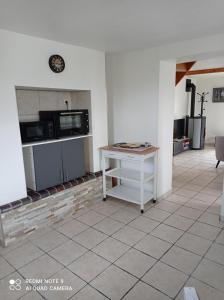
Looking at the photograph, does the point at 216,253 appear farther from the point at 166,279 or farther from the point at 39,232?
the point at 39,232

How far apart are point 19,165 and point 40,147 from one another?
0.32 meters

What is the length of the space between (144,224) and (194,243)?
0.59m

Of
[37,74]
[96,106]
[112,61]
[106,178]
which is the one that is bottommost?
[106,178]

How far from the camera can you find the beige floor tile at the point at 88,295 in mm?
1628

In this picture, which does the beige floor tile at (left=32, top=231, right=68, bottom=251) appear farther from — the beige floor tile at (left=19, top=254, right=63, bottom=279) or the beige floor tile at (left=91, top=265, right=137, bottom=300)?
the beige floor tile at (left=91, top=265, right=137, bottom=300)

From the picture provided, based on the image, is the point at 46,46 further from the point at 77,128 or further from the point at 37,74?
the point at 77,128

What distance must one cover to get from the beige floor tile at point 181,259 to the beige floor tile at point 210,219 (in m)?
0.66

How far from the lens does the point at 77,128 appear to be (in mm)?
2924

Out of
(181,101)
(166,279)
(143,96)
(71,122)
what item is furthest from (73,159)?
(181,101)

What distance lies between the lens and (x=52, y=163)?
8.75 feet

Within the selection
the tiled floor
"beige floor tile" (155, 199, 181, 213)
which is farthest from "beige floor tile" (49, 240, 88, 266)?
"beige floor tile" (155, 199, 181, 213)

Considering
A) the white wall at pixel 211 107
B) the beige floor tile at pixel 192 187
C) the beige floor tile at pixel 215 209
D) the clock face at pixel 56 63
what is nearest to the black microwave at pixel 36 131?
the clock face at pixel 56 63

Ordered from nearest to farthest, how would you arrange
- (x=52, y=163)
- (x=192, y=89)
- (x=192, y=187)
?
(x=52, y=163)
(x=192, y=187)
(x=192, y=89)

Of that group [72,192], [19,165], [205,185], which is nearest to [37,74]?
[19,165]
